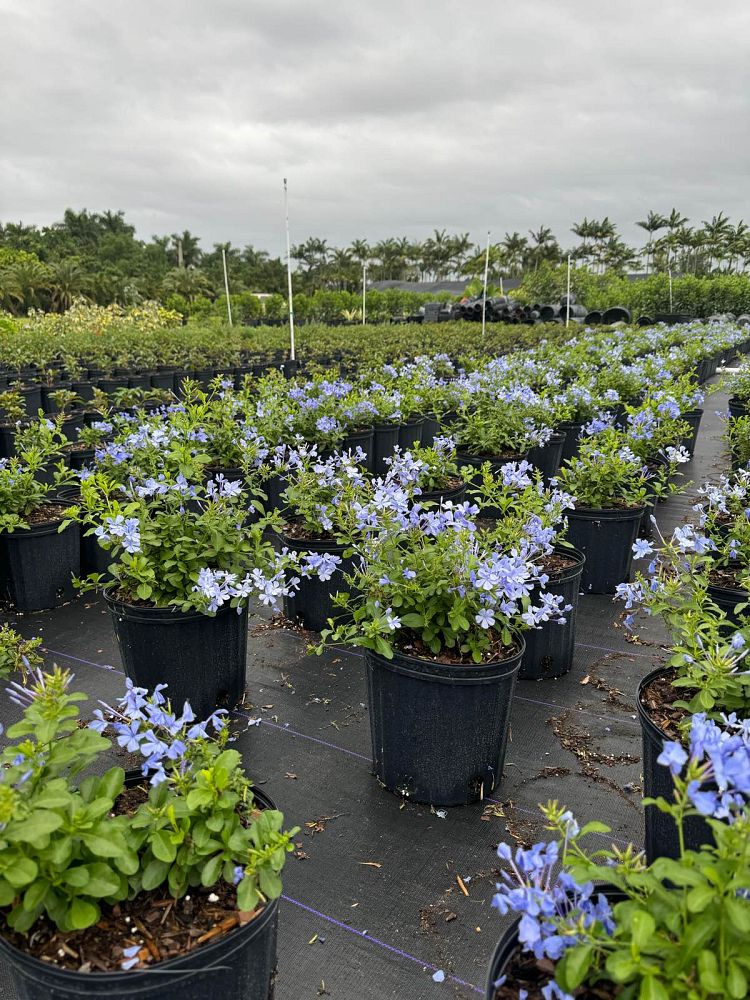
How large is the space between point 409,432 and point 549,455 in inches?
48.9

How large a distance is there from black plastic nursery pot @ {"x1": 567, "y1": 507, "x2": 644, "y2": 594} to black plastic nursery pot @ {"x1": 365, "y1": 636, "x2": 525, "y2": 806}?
1.64 metres

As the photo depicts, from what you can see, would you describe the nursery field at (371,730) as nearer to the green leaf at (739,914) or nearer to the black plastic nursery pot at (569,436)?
the green leaf at (739,914)

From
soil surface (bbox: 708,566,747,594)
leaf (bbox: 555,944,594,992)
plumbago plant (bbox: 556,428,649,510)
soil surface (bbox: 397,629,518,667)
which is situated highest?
plumbago plant (bbox: 556,428,649,510)

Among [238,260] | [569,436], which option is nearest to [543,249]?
[238,260]

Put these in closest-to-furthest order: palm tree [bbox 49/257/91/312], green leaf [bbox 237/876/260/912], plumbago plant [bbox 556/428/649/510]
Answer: green leaf [bbox 237/876/260/912] < plumbago plant [bbox 556/428/649/510] < palm tree [bbox 49/257/91/312]

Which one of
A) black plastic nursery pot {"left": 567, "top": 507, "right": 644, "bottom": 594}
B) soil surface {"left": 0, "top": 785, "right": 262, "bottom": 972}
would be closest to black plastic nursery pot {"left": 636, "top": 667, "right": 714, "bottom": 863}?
soil surface {"left": 0, "top": 785, "right": 262, "bottom": 972}

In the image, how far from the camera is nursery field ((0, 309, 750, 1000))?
1.22 m

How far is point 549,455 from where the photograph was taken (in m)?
5.95

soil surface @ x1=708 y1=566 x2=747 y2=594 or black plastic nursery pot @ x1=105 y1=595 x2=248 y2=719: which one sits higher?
soil surface @ x1=708 y1=566 x2=747 y2=594

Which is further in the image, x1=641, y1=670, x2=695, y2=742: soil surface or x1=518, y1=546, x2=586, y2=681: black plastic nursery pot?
x1=518, y1=546, x2=586, y2=681: black plastic nursery pot

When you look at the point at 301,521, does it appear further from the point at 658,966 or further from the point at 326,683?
the point at 658,966

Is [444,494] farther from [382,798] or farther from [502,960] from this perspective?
[502,960]

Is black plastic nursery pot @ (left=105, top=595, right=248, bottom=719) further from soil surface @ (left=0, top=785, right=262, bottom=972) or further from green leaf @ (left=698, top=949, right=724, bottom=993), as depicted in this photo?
green leaf @ (left=698, top=949, right=724, bottom=993)

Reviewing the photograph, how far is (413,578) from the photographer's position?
7.47 feet
